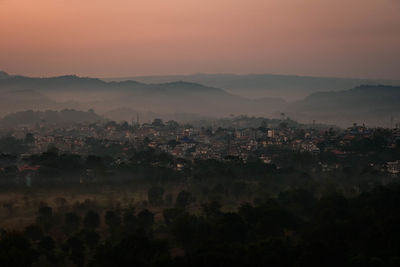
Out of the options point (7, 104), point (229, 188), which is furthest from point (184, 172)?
point (7, 104)

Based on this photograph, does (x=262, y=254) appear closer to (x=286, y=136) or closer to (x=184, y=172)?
(x=184, y=172)

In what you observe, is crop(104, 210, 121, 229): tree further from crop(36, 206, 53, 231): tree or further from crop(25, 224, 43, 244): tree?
crop(25, 224, 43, 244): tree

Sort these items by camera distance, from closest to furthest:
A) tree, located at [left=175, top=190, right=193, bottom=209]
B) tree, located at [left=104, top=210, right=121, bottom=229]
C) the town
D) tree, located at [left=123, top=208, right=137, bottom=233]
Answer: tree, located at [left=123, top=208, right=137, bottom=233]
tree, located at [left=104, top=210, right=121, bottom=229]
tree, located at [left=175, top=190, right=193, bottom=209]
the town

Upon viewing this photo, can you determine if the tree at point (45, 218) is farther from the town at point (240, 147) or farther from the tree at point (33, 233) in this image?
the town at point (240, 147)

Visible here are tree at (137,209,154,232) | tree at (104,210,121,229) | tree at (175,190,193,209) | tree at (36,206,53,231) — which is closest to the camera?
tree at (137,209,154,232)

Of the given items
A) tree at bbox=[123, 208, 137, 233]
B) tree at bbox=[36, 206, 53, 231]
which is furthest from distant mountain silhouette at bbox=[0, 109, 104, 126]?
tree at bbox=[123, 208, 137, 233]

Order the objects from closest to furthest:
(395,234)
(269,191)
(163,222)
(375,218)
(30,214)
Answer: (395,234) < (375,218) < (163,222) < (30,214) < (269,191)

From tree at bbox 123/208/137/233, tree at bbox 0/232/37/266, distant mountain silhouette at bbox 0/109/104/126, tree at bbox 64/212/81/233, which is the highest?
tree at bbox 0/232/37/266

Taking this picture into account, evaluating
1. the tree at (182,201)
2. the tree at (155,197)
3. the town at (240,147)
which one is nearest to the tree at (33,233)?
the tree at (182,201)
